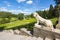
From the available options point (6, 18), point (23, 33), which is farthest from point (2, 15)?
point (23, 33)

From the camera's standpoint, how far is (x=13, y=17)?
Answer: 75.0 ft

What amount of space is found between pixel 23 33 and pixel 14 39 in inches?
69.5

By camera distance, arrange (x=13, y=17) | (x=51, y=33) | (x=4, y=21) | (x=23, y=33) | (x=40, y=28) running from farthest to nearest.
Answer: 1. (x=13, y=17)
2. (x=4, y=21)
3. (x=23, y=33)
4. (x=40, y=28)
5. (x=51, y=33)

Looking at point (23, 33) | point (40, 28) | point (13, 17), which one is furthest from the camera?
point (13, 17)

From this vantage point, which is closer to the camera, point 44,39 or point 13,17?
point 44,39

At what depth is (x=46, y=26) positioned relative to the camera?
878 centimetres

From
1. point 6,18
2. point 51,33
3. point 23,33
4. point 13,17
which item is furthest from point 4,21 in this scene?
point 51,33

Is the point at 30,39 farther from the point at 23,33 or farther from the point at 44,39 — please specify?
the point at 23,33

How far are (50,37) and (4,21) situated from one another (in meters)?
13.4

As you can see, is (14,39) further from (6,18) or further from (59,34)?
(6,18)

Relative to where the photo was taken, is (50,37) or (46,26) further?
(46,26)

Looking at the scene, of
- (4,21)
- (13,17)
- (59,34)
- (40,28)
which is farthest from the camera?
(13,17)

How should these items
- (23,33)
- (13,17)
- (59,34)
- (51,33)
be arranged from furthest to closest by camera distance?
(13,17)
(23,33)
(51,33)
(59,34)

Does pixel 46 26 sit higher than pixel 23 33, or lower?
higher
